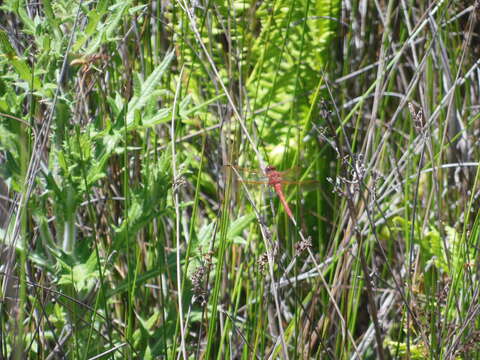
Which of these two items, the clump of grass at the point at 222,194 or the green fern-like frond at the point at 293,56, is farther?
the green fern-like frond at the point at 293,56

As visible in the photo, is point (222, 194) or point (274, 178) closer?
point (274, 178)

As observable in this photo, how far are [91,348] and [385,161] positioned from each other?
1.07 metres

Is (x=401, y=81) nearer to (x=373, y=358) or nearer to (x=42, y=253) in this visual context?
(x=373, y=358)

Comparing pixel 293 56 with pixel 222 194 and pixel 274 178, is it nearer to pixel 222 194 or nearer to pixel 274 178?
pixel 222 194

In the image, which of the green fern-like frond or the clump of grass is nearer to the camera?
the clump of grass

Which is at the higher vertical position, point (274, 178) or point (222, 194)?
point (274, 178)

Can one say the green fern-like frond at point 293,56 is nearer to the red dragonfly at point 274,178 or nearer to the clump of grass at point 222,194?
the clump of grass at point 222,194

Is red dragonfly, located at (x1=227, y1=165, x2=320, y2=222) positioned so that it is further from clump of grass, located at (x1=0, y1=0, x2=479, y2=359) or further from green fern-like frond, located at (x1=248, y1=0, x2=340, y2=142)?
green fern-like frond, located at (x1=248, y1=0, x2=340, y2=142)

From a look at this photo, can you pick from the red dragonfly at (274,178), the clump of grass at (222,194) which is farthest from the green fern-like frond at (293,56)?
the red dragonfly at (274,178)

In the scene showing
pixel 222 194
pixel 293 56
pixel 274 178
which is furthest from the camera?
pixel 293 56

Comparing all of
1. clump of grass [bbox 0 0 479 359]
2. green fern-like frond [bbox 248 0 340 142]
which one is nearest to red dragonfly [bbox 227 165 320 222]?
clump of grass [bbox 0 0 479 359]

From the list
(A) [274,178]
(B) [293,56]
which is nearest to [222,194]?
(A) [274,178]

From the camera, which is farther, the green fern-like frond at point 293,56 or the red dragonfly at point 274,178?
the green fern-like frond at point 293,56

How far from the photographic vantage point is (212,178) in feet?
6.94
